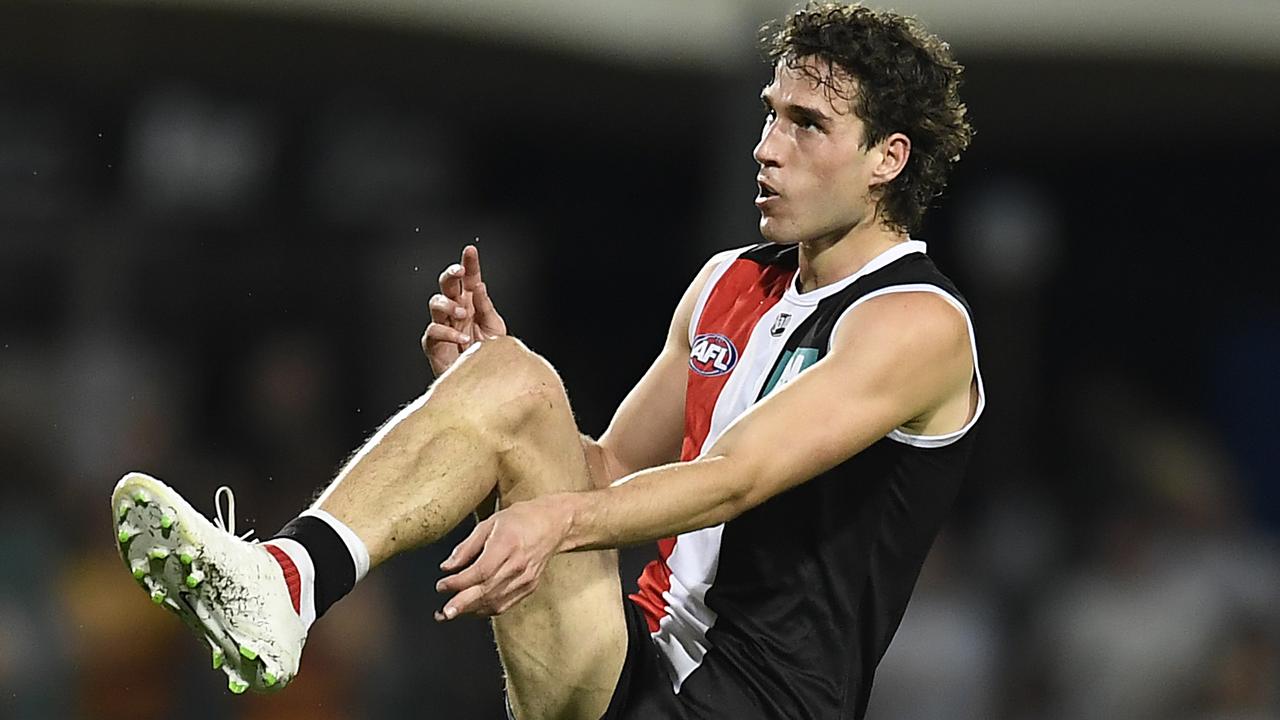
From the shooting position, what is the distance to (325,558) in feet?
11.0

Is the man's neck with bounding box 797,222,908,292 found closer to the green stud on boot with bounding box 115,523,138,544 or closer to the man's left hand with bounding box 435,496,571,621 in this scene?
the man's left hand with bounding box 435,496,571,621

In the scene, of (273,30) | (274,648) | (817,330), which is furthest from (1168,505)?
(274,648)

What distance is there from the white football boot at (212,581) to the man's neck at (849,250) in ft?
4.27

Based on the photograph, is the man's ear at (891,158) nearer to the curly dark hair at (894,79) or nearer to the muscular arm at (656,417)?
the curly dark hair at (894,79)

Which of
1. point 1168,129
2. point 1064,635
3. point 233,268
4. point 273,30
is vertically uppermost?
point 273,30

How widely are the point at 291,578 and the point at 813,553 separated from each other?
106cm

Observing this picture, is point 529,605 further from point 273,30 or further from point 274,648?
point 273,30

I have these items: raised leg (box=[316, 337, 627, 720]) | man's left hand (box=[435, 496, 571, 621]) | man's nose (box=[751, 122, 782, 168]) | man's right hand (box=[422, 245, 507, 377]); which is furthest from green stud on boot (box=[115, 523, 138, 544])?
man's nose (box=[751, 122, 782, 168])

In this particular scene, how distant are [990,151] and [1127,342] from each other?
Answer: 1232 millimetres

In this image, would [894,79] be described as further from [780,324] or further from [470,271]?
[470,271]

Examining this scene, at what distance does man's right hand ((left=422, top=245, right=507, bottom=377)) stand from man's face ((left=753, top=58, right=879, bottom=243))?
616mm

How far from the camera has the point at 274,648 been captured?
322cm

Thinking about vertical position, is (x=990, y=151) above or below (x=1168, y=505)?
above

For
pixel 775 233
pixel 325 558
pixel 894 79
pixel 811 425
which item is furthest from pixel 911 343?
pixel 325 558
